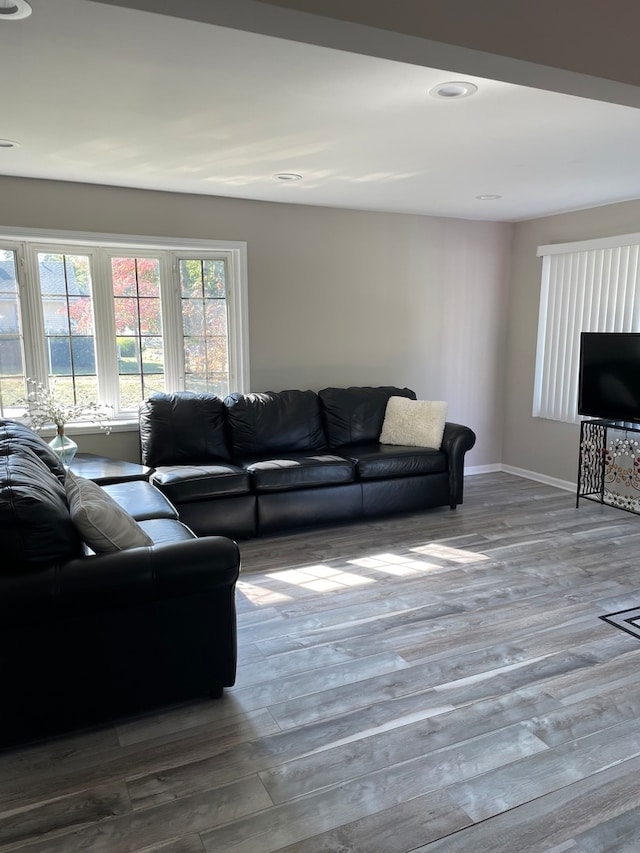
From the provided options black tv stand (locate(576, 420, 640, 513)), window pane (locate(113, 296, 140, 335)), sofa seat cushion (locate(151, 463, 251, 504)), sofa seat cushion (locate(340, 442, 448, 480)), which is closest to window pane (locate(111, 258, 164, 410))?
window pane (locate(113, 296, 140, 335))

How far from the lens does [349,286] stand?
5.45 metres

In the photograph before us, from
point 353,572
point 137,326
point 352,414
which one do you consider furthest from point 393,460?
point 137,326

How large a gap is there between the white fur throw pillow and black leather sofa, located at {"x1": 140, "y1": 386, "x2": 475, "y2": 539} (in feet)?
0.26

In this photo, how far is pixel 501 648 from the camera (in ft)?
9.34

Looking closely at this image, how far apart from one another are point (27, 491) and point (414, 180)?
3.32 metres

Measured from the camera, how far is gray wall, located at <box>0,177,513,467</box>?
4.58 m

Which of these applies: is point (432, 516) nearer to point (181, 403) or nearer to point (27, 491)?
point (181, 403)

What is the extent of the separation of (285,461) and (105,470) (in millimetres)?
1249

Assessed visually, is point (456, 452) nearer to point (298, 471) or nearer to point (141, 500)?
point (298, 471)

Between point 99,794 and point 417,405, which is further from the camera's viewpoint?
point 417,405

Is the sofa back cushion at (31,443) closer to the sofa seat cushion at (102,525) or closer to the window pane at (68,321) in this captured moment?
the sofa seat cushion at (102,525)

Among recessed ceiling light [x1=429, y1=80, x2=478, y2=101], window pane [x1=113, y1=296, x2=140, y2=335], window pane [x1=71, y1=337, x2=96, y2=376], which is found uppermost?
recessed ceiling light [x1=429, y1=80, x2=478, y2=101]

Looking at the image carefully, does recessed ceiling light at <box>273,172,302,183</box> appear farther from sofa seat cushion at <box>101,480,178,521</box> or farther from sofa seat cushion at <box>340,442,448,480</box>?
sofa seat cushion at <box>101,480,178,521</box>

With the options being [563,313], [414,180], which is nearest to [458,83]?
[414,180]
